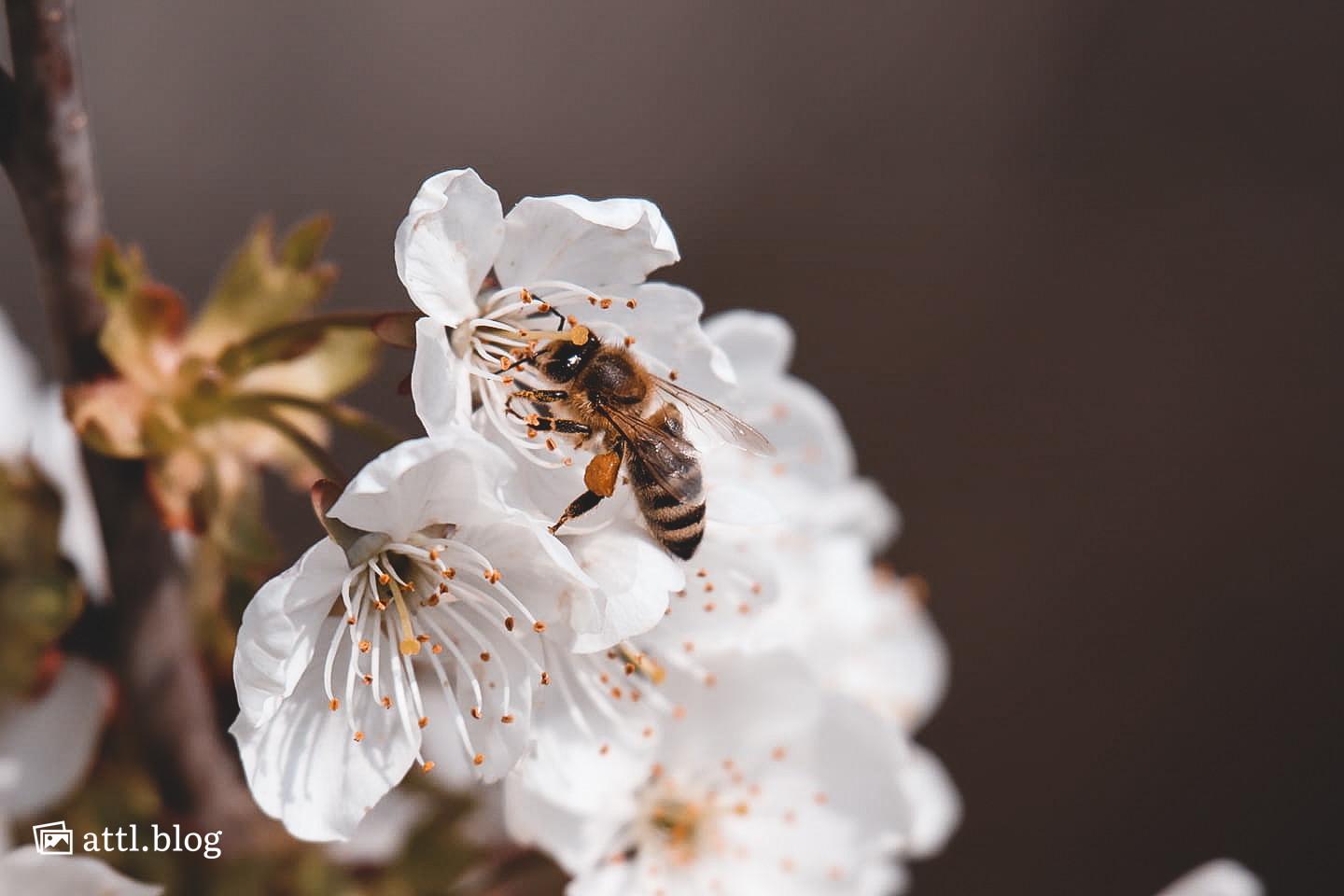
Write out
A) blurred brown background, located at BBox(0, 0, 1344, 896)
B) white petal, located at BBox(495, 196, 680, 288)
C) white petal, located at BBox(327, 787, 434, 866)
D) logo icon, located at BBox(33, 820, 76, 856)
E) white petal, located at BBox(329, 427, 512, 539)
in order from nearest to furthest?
white petal, located at BBox(329, 427, 512, 539) → white petal, located at BBox(495, 196, 680, 288) → logo icon, located at BBox(33, 820, 76, 856) → white petal, located at BBox(327, 787, 434, 866) → blurred brown background, located at BBox(0, 0, 1344, 896)

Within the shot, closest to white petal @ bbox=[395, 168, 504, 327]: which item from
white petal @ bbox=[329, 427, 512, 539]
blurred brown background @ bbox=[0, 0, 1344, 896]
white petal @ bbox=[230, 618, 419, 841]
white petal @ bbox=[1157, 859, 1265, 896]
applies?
white petal @ bbox=[329, 427, 512, 539]

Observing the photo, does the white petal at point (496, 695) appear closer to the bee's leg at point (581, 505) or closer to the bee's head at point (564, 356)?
the bee's leg at point (581, 505)

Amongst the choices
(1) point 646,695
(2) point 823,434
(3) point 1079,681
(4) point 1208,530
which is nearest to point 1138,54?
(4) point 1208,530

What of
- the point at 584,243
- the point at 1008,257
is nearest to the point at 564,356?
the point at 584,243

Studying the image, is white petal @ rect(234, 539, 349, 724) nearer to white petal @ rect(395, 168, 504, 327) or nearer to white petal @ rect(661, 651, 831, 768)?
white petal @ rect(395, 168, 504, 327)

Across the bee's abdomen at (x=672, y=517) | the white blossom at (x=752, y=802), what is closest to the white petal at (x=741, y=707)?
the white blossom at (x=752, y=802)

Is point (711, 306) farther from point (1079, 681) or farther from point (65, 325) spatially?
point (65, 325)
